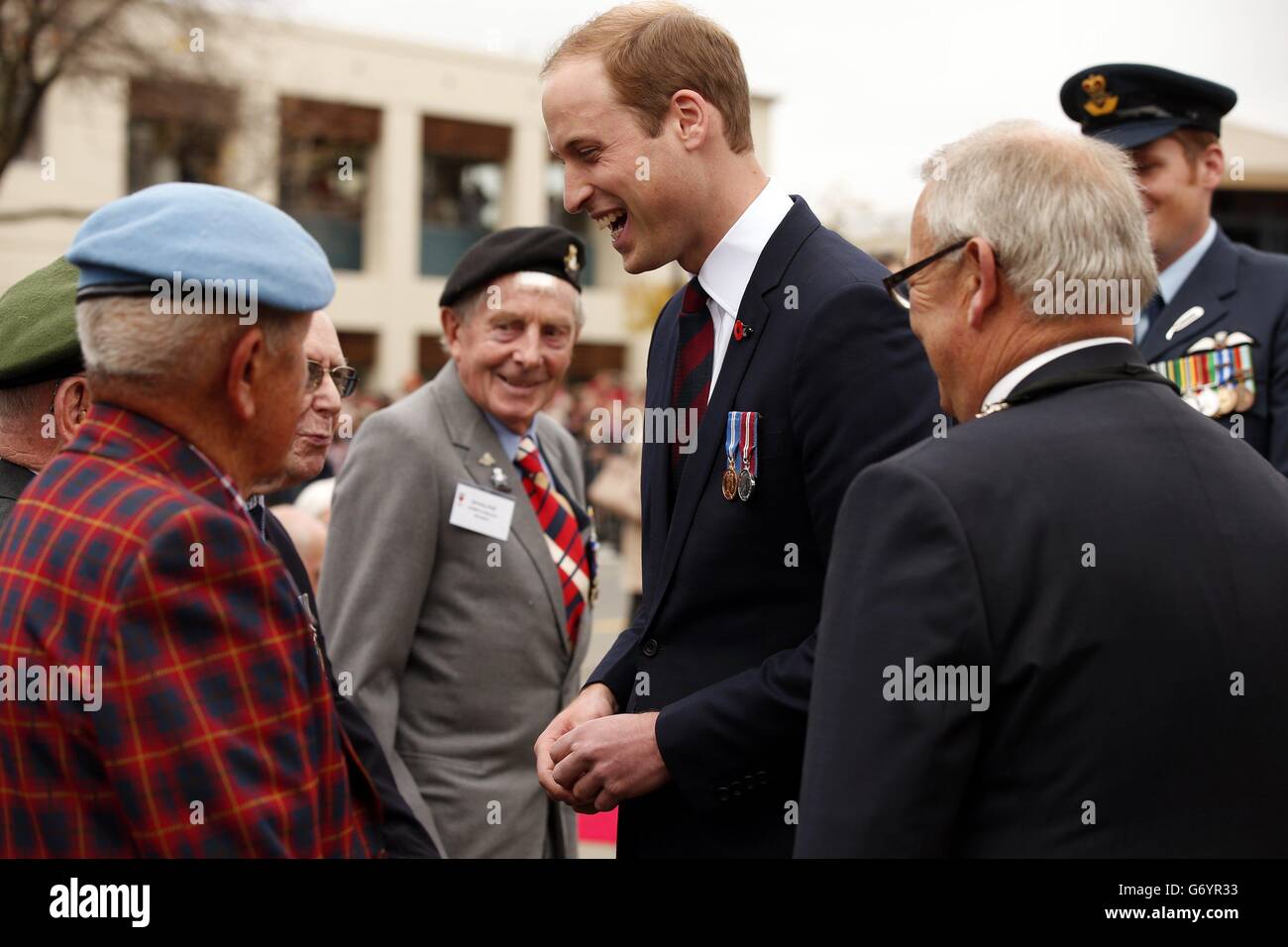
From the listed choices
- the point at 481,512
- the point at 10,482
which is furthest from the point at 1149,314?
the point at 10,482

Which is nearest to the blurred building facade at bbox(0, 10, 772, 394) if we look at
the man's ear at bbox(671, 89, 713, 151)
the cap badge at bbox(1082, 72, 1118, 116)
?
the cap badge at bbox(1082, 72, 1118, 116)

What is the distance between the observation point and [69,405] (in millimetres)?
2479

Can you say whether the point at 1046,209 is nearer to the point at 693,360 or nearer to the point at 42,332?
the point at 693,360

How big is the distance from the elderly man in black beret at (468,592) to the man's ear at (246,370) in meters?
1.70

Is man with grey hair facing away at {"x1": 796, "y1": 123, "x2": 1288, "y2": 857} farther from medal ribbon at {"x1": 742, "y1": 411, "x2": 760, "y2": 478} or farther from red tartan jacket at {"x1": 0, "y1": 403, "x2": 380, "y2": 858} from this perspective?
red tartan jacket at {"x1": 0, "y1": 403, "x2": 380, "y2": 858}

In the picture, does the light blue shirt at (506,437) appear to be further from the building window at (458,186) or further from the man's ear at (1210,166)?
the building window at (458,186)

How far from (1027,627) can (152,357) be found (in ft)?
3.86

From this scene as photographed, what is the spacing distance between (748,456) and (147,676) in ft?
3.88

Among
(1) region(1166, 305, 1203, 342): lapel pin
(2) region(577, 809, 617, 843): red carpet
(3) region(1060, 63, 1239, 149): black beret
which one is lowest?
(2) region(577, 809, 617, 843): red carpet

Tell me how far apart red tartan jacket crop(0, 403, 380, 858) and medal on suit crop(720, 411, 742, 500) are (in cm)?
95

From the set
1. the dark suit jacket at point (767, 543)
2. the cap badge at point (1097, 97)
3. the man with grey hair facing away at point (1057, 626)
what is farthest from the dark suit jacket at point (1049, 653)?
the cap badge at point (1097, 97)

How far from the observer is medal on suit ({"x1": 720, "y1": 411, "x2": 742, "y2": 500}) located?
242cm

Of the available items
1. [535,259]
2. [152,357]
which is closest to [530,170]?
[535,259]
